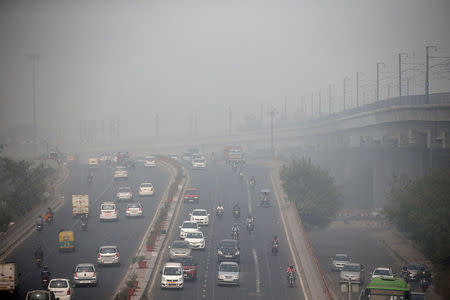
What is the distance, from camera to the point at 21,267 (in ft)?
165

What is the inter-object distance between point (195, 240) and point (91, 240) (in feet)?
32.9

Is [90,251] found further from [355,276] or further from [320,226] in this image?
[320,226]

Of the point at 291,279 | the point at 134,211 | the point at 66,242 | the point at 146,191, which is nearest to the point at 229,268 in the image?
the point at 291,279

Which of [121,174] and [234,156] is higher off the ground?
[234,156]

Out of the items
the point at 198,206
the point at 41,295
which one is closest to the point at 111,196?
the point at 198,206

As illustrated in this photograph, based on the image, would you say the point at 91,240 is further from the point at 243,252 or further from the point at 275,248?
the point at 275,248

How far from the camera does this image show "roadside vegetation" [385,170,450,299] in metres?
63.3

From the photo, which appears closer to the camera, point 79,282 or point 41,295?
point 41,295

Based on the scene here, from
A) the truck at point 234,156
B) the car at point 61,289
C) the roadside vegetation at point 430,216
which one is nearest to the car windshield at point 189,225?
the roadside vegetation at point 430,216

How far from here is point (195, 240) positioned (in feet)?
186

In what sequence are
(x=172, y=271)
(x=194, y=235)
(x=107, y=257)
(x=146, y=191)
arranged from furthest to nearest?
(x=146, y=191), (x=194, y=235), (x=107, y=257), (x=172, y=271)

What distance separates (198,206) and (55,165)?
56952mm

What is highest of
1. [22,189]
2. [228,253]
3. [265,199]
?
[22,189]

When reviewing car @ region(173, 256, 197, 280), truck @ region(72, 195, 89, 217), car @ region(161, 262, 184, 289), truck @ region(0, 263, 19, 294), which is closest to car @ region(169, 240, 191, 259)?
car @ region(173, 256, 197, 280)
